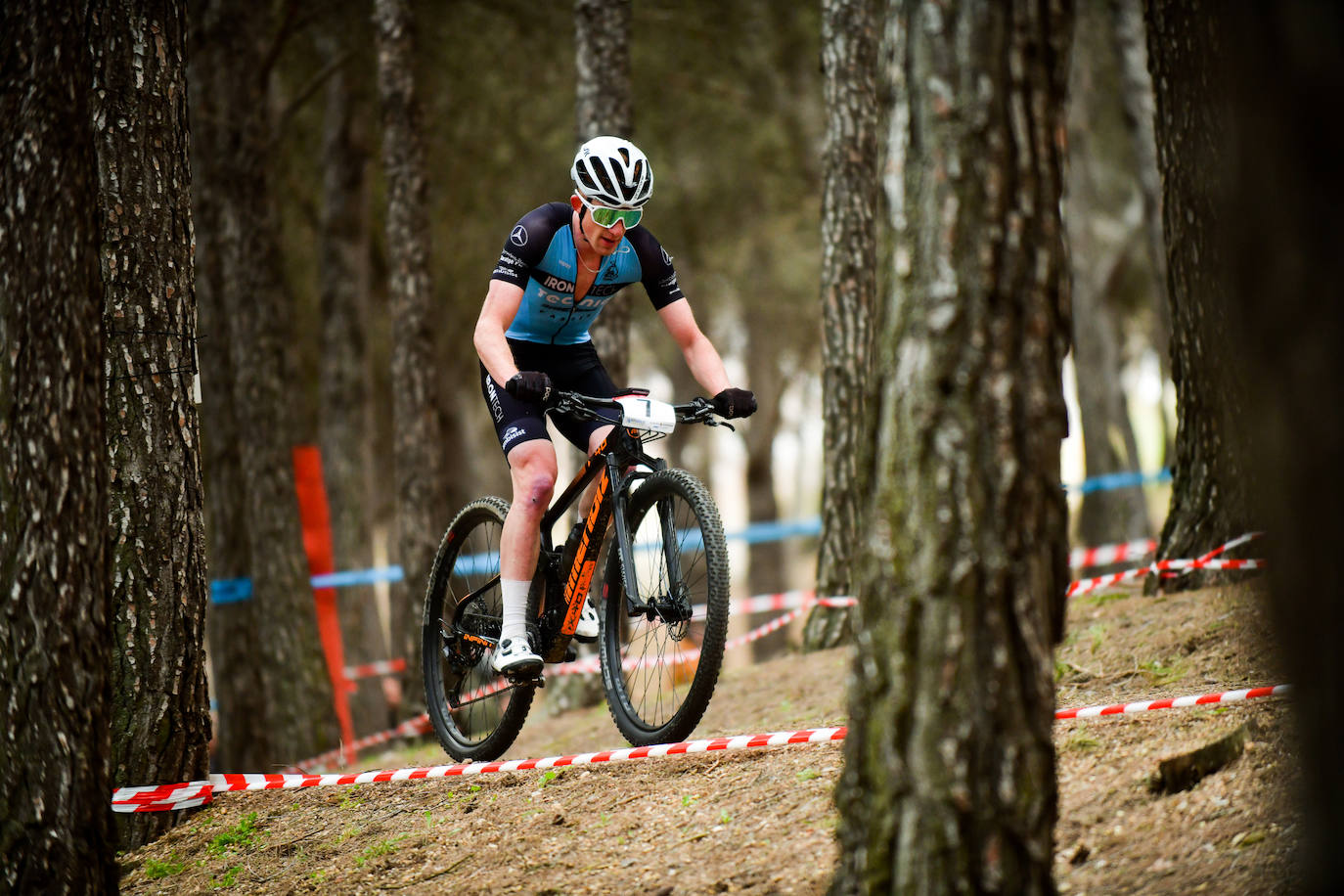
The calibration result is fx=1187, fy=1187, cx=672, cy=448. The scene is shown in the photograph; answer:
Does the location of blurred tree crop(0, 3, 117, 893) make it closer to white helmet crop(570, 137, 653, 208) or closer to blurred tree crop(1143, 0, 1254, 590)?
white helmet crop(570, 137, 653, 208)

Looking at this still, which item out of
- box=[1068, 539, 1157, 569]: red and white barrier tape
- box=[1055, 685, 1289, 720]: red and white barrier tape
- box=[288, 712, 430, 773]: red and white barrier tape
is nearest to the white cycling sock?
box=[1055, 685, 1289, 720]: red and white barrier tape

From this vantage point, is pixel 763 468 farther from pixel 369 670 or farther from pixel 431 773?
pixel 431 773

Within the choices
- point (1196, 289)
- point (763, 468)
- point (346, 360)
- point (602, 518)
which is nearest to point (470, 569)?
point (602, 518)

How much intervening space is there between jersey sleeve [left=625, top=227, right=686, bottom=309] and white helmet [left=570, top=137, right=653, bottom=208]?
Result: 1.10 ft

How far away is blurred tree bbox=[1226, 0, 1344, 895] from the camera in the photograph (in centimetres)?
201

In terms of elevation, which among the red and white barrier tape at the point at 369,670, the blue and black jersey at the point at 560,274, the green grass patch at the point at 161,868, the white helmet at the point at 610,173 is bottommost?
the red and white barrier tape at the point at 369,670

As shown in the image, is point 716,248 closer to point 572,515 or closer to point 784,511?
point 572,515

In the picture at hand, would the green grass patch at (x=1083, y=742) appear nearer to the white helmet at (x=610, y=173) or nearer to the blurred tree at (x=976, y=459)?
the blurred tree at (x=976, y=459)

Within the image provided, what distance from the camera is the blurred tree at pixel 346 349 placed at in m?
12.8

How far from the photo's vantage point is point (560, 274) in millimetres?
5031

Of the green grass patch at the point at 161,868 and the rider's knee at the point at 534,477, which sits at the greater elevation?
the rider's knee at the point at 534,477

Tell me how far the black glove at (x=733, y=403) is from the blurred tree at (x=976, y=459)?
1933 mm

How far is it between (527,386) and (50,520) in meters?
1.69

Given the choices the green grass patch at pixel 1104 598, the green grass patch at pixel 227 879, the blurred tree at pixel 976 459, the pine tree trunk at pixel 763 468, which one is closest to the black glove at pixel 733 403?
the blurred tree at pixel 976 459
